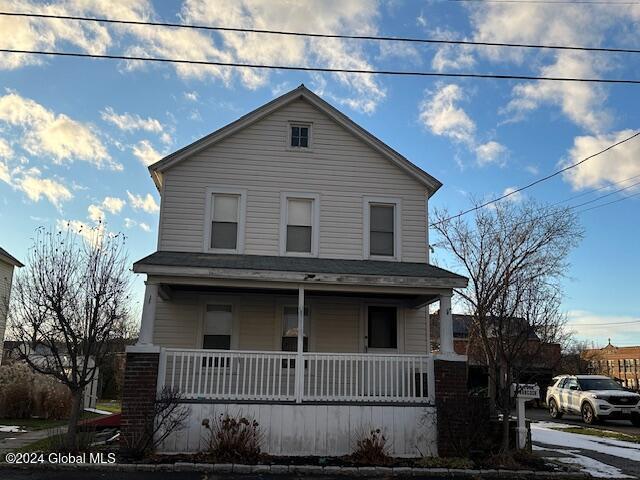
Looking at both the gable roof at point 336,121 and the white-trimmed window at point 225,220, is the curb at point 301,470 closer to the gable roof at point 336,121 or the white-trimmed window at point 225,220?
the white-trimmed window at point 225,220

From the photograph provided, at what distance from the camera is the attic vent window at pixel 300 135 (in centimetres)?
1387

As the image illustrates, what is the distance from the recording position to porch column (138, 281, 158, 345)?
10242 mm

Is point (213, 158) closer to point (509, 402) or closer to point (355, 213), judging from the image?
point (355, 213)

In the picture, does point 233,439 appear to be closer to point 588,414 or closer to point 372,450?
point 372,450

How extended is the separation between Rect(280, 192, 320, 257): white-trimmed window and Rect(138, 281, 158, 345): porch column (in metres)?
3.54

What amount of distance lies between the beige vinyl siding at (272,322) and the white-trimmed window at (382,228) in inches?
47.7

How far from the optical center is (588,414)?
18.8 m

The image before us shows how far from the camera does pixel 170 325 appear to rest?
12.5m

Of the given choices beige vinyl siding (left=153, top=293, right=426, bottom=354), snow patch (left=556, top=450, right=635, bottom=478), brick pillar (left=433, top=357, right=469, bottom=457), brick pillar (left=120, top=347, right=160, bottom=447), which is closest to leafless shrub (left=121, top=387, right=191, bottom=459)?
brick pillar (left=120, top=347, right=160, bottom=447)

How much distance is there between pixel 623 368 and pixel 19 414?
202 feet

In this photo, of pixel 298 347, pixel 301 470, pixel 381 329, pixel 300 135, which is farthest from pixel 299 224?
pixel 301 470

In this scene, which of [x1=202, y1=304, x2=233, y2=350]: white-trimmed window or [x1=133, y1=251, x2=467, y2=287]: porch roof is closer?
[x1=133, y1=251, x2=467, y2=287]: porch roof

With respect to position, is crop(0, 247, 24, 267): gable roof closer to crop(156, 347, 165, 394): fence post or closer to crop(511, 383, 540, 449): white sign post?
crop(156, 347, 165, 394): fence post

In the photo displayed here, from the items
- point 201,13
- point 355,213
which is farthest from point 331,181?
point 201,13
